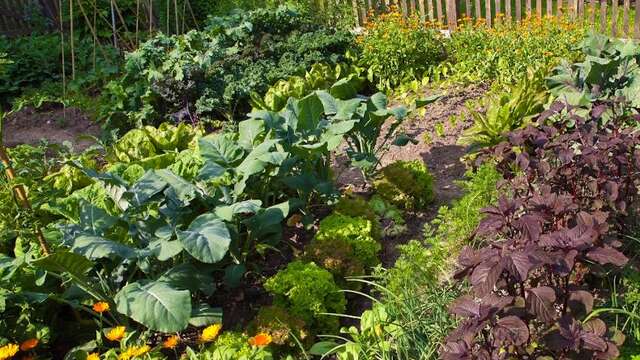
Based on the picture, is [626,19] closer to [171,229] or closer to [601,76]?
[601,76]

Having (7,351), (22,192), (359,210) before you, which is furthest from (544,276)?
(22,192)

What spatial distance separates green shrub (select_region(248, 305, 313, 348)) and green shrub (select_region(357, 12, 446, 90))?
4.26 m

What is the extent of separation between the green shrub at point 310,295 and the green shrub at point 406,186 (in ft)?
3.55

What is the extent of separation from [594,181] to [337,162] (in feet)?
8.40

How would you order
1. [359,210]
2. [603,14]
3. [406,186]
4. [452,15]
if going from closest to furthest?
1. [359,210]
2. [406,186]
3. [603,14]
4. [452,15]

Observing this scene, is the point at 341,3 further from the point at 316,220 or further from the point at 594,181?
the point at 594,181

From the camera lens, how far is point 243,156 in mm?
3986

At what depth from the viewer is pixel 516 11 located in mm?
8336

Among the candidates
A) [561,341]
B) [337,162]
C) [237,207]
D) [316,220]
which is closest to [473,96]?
[337,162]

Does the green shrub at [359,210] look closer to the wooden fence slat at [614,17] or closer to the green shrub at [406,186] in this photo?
the green shrub at [406,186]

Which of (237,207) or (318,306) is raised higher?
(237,207)

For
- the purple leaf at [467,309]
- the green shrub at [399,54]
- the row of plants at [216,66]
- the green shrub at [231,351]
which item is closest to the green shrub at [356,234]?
the green shrub at [231,351]

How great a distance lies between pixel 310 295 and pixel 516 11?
632cm

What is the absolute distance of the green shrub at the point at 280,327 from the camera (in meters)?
3.12
